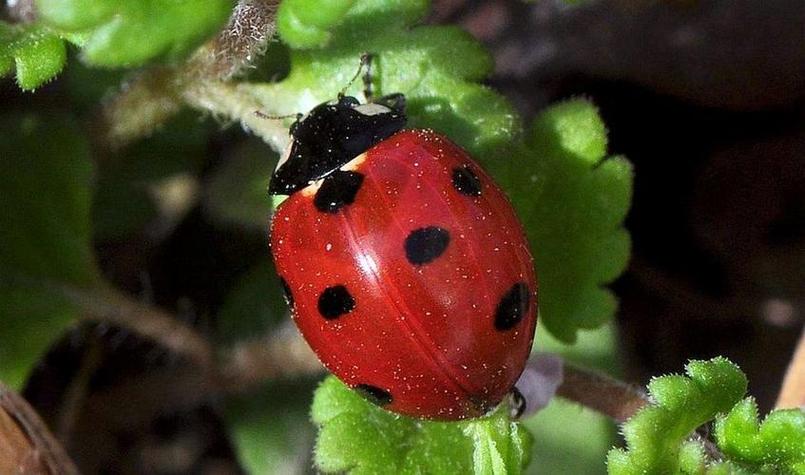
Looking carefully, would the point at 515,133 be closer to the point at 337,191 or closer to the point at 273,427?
the point at 337,191

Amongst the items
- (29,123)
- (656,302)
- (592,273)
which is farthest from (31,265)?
(656,302)

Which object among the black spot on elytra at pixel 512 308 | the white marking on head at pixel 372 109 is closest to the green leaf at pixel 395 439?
the black spot on elytra at pixel 512 308

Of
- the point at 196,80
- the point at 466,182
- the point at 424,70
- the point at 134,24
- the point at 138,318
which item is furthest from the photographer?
the point at 138,318

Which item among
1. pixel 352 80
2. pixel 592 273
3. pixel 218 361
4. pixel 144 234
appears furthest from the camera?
pixel 144 234

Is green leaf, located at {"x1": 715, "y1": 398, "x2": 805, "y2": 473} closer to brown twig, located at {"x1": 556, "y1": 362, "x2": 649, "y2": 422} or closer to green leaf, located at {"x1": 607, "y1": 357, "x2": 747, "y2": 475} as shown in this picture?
green leaf, located at {"x1": 607, "y1": 357, "x2": 747, "y2": 475}

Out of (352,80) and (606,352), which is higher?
(352,80)

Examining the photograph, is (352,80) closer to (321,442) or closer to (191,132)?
(321,442)

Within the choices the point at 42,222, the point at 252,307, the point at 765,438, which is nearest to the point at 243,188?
the point at 252,307

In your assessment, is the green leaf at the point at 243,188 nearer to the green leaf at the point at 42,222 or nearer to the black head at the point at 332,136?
the green leaf at the point at 42,222
